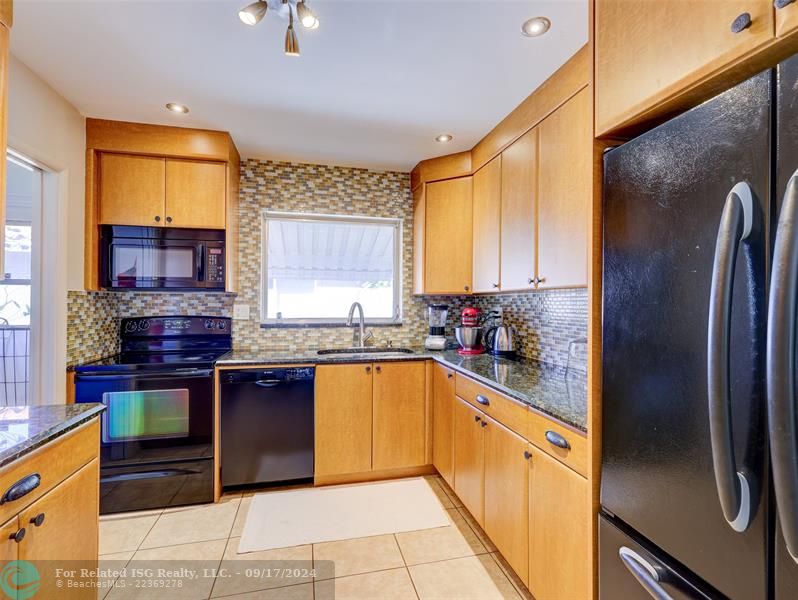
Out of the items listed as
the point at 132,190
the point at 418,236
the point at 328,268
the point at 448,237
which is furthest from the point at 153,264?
the point at 448,237

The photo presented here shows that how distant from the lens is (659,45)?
85cm

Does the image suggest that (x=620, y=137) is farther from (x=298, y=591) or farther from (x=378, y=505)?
(x=378, y=505)

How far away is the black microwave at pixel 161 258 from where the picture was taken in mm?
2449

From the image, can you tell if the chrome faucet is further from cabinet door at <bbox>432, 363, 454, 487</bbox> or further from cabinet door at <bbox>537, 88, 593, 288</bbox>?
cabinet door at <bbox>537, 88, 593, 288</bbox>

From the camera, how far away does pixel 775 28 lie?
642 millimetres

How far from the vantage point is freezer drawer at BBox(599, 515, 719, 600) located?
806 mm

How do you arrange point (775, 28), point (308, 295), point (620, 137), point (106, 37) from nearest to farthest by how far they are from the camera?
Answer: point (775, 28) → point (620, 137) → point (106, 37) → point (308, 295)

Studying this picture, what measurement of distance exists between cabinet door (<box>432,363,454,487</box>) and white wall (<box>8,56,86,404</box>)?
2.28 meters

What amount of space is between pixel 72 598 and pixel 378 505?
5.01 feet

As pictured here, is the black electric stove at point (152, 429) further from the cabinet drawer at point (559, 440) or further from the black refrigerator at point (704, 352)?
the black refrigerator at point (704, 352)

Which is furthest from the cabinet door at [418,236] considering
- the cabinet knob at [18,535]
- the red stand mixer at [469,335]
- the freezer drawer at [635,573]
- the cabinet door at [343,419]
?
the cabinet knob at [18,535]

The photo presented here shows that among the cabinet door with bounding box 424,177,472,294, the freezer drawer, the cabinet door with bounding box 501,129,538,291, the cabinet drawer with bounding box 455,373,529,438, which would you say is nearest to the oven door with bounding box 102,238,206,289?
the cabinet door with bounding box 424,177,472,294

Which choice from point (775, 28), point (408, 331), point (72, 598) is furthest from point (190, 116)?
point (775, 28)

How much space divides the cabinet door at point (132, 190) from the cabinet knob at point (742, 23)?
2.86 meters
